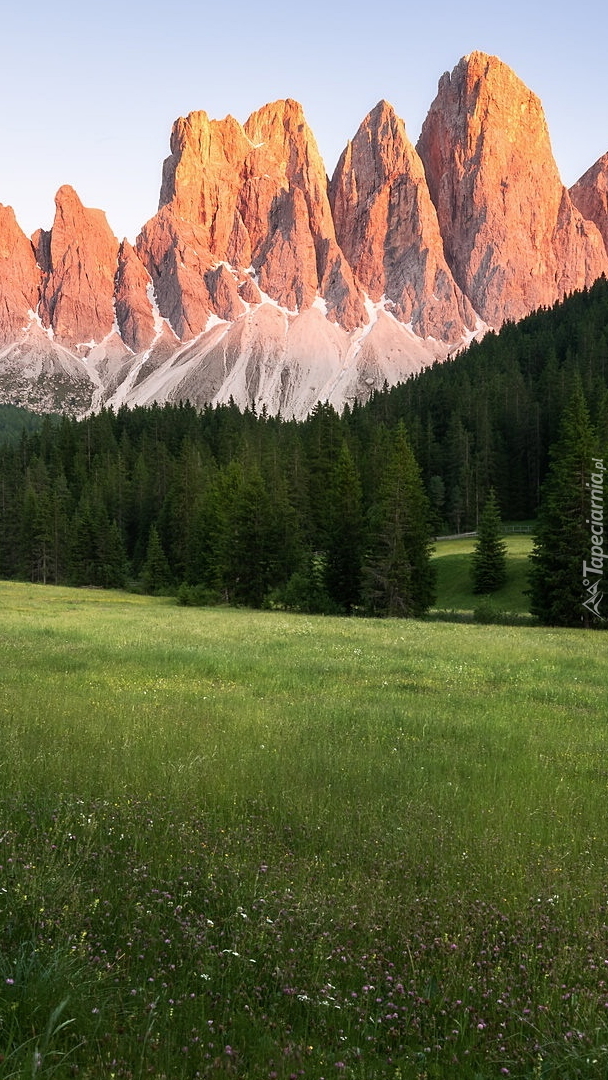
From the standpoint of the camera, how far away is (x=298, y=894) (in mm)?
5250

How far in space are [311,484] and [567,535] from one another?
44466 millimetres

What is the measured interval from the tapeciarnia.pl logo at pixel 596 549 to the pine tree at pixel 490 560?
17614 mm

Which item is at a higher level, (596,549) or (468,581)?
(596,549)

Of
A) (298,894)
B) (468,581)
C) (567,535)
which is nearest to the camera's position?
(298,894)

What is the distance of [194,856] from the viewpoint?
5.84 meters

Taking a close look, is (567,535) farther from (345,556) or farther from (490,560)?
(345,556)

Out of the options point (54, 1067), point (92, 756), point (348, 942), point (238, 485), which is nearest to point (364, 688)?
point (92, 756)

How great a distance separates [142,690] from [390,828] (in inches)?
353

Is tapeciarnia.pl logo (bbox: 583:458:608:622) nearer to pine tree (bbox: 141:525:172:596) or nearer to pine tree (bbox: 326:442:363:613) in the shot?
pine tree (bbox: 326:442:363:613)

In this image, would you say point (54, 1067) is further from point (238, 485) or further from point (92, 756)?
point (238, 485)

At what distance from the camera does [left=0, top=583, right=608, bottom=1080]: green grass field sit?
3.53 metres

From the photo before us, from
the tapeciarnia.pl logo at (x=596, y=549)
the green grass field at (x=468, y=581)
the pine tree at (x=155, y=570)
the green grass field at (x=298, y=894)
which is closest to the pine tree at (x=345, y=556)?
the green grass field at (x=468, y=581)

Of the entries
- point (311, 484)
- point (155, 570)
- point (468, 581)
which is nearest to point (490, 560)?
→ point (468, 581)

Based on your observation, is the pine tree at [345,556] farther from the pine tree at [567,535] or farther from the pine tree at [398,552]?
the pine tree at [567,535]
